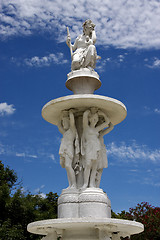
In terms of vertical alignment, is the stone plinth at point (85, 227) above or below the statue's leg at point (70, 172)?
below

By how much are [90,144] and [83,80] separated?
206cm

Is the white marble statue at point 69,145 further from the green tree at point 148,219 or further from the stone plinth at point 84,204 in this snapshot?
the green tree at point 148,219

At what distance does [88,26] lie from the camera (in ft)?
31.3

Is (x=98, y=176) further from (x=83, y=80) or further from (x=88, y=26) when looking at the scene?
(x=88, y=26)

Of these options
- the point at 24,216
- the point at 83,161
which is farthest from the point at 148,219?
the point at 83,161

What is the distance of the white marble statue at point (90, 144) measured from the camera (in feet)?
26.2

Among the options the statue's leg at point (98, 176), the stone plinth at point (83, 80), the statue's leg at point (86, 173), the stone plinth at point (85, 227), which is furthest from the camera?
the stone plinth at point (83, 80)

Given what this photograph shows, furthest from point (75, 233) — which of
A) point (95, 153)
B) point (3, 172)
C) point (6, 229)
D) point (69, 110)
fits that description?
point (3, 172)

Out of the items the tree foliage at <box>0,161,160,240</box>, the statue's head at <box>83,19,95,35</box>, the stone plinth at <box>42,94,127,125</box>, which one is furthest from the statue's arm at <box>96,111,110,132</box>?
the tree foliage at <box>0,161,160,240</box>

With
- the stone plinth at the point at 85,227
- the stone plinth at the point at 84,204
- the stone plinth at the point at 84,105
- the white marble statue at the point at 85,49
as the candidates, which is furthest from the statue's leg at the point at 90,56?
the stone plinth at the point at 85,227

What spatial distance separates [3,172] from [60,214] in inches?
499

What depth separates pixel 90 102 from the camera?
322 inches

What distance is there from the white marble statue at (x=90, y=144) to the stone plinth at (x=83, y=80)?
995 millimetres

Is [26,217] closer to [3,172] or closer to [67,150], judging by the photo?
[3,172]
